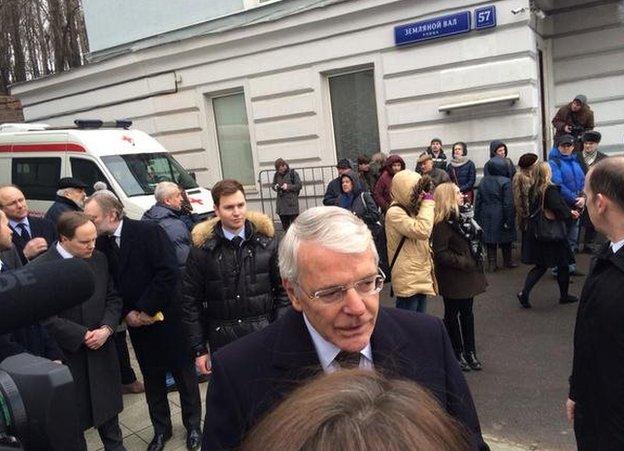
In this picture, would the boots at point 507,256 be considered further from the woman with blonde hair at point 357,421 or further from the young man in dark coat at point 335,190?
the woman with blonde hair at point 357,421

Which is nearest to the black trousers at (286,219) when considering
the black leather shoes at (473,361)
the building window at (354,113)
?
the building window at (354,113)

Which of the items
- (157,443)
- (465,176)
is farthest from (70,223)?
(465,176)

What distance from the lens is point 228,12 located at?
40.4 ft

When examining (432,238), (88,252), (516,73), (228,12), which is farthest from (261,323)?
(228,12)

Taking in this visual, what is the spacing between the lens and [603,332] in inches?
88.4

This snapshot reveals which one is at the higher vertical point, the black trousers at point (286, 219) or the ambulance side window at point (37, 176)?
the ambulance side window at point (37, 176)

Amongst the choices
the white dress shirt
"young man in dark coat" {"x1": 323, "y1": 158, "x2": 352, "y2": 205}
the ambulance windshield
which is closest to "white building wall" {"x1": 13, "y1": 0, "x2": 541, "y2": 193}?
Result: the ambulance windshield

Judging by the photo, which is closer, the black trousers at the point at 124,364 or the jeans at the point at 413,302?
the jeans at the point at 413,302

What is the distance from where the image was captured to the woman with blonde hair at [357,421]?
2.71 ft

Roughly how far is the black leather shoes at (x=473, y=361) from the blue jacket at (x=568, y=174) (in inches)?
139

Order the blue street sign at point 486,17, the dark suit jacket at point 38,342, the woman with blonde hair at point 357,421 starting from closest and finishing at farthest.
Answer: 1. the woman with blonde hair at point 357,421
2. the dark suit jacket at point 38,342
3. the blue street sign at point 486,17

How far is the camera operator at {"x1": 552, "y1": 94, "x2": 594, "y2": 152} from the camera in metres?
8.96

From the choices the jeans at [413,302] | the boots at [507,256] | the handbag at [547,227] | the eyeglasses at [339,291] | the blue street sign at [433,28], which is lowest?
the boots at [507,256]

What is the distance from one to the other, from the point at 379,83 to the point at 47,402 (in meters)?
10.2
